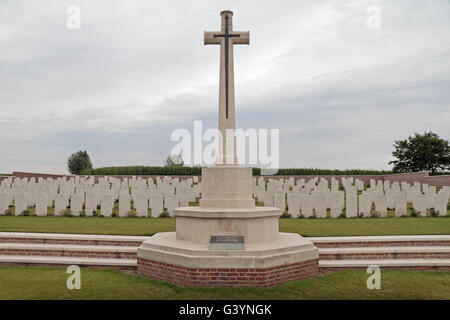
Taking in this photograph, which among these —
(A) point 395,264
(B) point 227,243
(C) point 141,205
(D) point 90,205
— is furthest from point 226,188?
(D) point 90,205

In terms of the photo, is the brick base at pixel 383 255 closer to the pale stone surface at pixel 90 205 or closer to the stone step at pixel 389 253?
the stone step at pixel 389 253

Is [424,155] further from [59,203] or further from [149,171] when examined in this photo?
[59,203]

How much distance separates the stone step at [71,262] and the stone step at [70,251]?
17cm

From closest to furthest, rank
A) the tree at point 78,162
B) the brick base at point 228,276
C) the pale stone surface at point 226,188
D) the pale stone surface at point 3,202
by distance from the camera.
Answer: the brick base at point 228,276
the pale stone surface at point 226,188
the pale stone surface at point 3,202
the tree at point 78,162

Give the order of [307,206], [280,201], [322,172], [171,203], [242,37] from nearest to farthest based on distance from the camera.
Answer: [242,37], [307,206], [280,201], [171,203], [322,172]

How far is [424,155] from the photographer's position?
33.4 metres

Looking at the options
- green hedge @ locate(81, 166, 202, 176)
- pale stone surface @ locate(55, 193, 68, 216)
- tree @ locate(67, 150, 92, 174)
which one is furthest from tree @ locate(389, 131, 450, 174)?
tree @ locate(67, 150, 92, 174)

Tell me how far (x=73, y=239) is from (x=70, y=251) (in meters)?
0.46

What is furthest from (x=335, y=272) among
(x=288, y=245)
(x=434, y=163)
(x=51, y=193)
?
(x=434, y=163)

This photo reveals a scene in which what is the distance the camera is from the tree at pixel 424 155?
33.2 metres

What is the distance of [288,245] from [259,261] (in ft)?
2.47

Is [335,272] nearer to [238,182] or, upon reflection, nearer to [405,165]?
[238,182]

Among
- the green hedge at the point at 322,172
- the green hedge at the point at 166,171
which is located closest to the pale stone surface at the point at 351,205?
the green hedge at the point at 166,171
